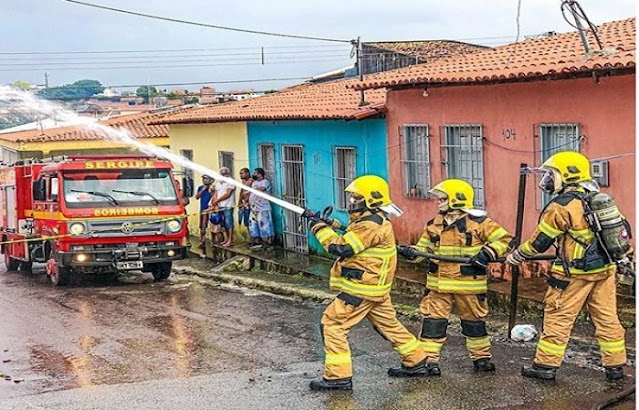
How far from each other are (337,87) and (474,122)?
8.63m

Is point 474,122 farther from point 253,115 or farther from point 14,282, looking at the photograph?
point 14,282

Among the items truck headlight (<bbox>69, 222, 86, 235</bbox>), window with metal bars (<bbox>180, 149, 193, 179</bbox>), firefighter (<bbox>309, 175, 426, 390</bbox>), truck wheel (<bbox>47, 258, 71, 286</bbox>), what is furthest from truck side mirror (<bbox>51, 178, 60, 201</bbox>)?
firefighter (<bbox>309, 175, 426, 390</bbox>)

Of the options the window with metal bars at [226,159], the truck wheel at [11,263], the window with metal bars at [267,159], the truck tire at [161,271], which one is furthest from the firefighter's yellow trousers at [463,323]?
the window with metal bars at [226,159]

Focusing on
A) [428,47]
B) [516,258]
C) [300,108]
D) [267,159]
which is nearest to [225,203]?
[267,159]

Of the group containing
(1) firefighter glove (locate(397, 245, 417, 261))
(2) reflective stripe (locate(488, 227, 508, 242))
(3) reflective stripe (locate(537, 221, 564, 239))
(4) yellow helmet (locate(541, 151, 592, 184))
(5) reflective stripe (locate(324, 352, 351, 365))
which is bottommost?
(5) reflective stripe (locate(324, 352, 351, 365))

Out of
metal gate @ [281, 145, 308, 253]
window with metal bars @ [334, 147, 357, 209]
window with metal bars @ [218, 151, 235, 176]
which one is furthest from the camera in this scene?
window with metal bars @ [218, 151, 235, 176]

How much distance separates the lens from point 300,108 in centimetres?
1819

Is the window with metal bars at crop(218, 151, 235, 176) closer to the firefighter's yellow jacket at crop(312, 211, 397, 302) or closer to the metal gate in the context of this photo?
the metal gate

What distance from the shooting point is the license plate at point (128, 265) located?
14.8 meters

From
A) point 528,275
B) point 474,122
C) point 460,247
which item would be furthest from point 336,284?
point 474,122

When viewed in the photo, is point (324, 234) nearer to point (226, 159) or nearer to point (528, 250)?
point (528, 250)

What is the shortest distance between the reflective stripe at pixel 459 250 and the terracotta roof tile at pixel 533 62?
3.39 meters

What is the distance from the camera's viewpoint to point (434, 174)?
14539 mm

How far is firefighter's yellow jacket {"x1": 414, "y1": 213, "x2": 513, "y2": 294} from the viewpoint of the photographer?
8086 mm
